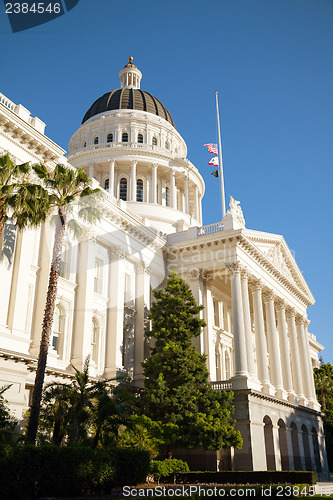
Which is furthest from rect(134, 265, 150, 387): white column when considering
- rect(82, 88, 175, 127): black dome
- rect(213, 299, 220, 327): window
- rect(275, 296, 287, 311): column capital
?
rect(82, 88, 175, 127): black dome

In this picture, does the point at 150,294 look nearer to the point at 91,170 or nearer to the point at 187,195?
the point at 187,195

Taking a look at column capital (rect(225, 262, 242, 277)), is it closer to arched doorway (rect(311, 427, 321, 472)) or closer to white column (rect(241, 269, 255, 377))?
white column (rect(241, 269, 255, 377))

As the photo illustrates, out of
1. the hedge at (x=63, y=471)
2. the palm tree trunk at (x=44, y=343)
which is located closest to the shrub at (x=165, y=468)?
the hedge at (x=63, y=471)

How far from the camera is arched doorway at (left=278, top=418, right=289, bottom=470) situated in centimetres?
3741

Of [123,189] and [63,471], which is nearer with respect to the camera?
[63,471]

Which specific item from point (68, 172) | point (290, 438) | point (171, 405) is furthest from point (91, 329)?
point (290, 438)

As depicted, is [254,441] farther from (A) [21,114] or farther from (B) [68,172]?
(A) [21,114]

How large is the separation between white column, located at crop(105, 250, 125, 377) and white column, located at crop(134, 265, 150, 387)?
82.8 inches

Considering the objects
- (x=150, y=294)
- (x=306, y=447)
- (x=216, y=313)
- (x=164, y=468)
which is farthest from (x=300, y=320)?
(x=164, y=468)

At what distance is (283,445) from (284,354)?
28.4ft

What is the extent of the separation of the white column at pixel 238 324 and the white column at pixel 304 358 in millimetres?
16426

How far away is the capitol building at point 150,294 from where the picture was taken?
2600 centimetres

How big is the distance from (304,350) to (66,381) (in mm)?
30025

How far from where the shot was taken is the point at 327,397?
61.6 meters
